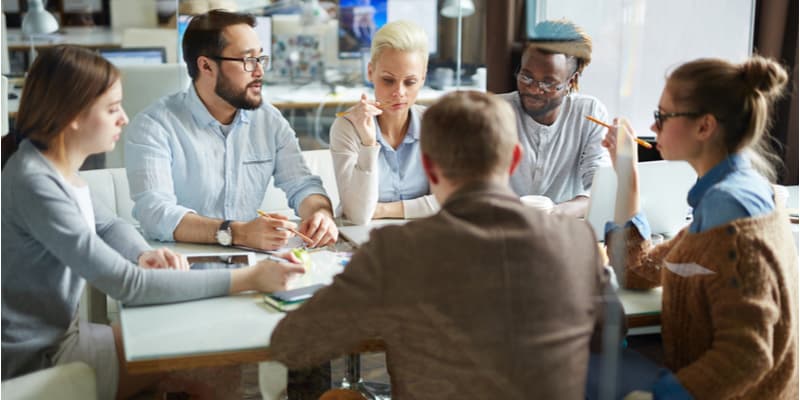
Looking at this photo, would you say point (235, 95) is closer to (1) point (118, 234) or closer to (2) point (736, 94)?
(1) point (118, 234)

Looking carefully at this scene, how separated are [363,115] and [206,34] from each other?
405mm

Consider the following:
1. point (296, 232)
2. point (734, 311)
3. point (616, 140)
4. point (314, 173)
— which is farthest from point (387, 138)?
point (734, 311)

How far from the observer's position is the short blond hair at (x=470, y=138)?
1428mm

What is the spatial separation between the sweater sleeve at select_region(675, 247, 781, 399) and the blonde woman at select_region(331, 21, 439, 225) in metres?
0.61

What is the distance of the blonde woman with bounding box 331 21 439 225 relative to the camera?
1.84 meters

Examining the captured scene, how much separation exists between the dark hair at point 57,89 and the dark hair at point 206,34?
0.59 feet

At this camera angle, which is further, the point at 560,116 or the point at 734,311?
the point at 560,116

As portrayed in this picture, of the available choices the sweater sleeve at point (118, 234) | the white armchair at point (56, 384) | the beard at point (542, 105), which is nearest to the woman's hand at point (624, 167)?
the beard at point (542, 105)

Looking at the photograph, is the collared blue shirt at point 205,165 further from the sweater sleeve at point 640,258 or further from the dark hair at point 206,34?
the sweater sleeve at point 640,258

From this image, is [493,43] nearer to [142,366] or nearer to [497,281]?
[497,281]

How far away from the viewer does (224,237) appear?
1.96 meters

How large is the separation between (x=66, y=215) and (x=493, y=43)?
925mm

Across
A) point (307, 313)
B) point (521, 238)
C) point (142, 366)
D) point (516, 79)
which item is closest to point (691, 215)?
point (516, 79)

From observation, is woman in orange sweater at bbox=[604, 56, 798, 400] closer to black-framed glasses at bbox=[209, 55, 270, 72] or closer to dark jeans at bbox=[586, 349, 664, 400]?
dark jeans at bbox=[586, 349, 664, 400]
